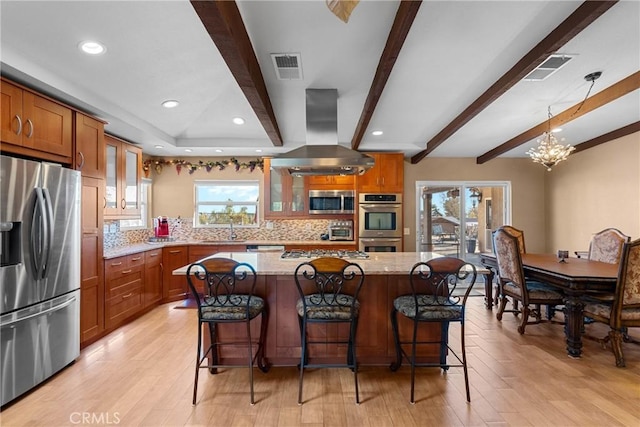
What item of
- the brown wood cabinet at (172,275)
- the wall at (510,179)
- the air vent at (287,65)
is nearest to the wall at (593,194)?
the wall at (510,179)

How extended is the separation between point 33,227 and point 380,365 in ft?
9.68

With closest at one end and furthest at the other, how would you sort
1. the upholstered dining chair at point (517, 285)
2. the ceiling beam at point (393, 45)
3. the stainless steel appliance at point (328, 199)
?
the ceiling beam at point (393, 45) < the upholstered dining chair at point (517, 285) < the stainless steel appliance at point (328, 199)

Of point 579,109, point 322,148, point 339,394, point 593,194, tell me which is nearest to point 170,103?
point 322,148

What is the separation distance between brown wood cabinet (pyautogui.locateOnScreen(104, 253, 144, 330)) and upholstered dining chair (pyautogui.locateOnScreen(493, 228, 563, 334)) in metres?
4.47

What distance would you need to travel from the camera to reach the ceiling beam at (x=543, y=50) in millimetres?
2100

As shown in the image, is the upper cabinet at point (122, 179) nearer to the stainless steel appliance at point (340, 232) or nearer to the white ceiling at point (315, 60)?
the white ceiling at point (315, 60)

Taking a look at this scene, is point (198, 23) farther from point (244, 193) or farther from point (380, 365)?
point (244, 193)

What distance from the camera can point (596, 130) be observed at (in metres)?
4.70

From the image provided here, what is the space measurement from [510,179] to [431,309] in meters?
4.85

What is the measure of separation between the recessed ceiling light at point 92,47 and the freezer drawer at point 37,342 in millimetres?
1963

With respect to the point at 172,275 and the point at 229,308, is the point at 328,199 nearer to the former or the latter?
the point at 172,275

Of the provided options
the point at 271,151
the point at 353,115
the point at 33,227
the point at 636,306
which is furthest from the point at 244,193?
the point at 636,306

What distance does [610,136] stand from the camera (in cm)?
480

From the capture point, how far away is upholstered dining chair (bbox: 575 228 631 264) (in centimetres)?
386
